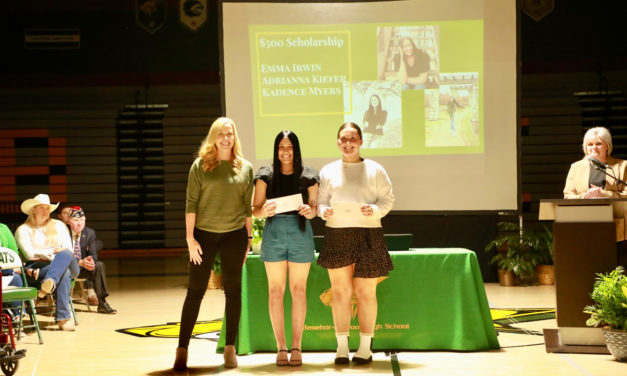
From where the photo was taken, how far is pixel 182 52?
11711 mm

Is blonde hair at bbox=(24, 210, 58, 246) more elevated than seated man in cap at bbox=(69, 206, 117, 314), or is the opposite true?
blonde hair at bbox=(24, 210, 58, 246)

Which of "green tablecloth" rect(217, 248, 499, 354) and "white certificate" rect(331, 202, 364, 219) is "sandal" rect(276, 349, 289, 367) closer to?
"green tablecloth" rect(217, 248, 499, 354)

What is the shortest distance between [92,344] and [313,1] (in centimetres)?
350

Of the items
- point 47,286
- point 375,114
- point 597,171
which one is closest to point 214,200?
point 375,114

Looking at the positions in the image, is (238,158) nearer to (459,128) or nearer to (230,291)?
(230,291)

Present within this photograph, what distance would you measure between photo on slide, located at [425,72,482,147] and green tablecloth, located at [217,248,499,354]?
5.42ft

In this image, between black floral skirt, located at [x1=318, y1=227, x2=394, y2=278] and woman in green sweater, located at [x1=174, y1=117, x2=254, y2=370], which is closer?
woman in green sweater, located at [x1=174, y1=117, x2=254, y2=370]

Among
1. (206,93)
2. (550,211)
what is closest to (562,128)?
(206,93)

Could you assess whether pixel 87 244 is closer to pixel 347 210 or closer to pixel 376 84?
pixel 376 84

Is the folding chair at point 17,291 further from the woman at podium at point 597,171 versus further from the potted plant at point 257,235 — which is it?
the woman at podium at point 597,171

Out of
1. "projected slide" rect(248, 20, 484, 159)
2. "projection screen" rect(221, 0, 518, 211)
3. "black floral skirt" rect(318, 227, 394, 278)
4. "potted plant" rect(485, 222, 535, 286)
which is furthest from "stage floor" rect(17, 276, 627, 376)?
"projected slide" rect(248, 20, 484, 159)

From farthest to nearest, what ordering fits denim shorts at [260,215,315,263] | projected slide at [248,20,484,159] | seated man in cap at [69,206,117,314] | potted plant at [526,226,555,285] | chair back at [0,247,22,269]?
potted plant at [526,226,555,285]
seated man in cap at [69,206,117,314]
projected slide at [248,20,484,159]
chair back at [0,247,22,269]
denim shorts at [260,215,315,263]

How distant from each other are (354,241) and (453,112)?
2.36 metres

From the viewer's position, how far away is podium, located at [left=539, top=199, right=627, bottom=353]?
491 cm
